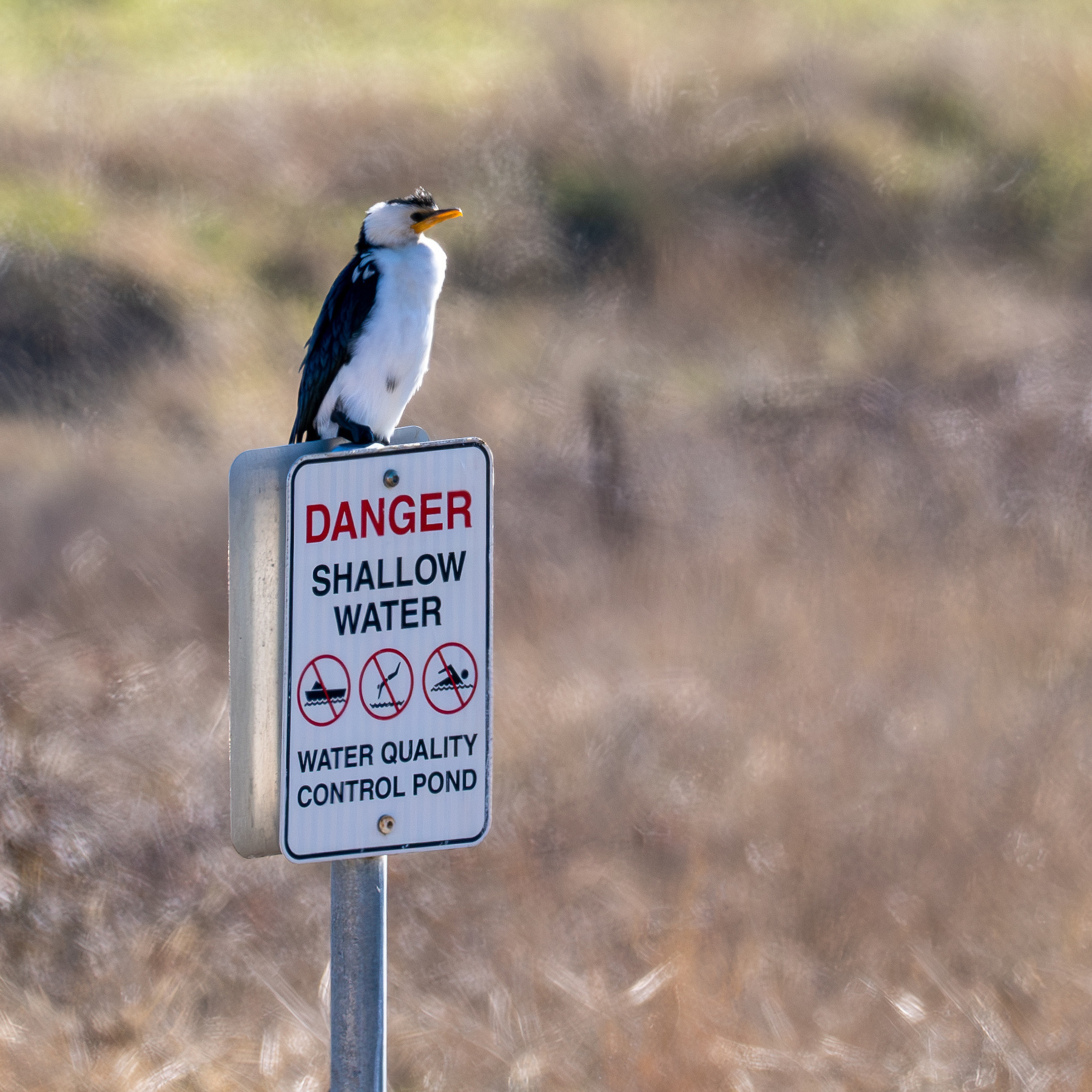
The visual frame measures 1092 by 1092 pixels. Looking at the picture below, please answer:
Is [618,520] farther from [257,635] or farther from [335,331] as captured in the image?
[257,635]

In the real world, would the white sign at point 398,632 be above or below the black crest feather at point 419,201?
below

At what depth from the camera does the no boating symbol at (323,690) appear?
2.11 metres

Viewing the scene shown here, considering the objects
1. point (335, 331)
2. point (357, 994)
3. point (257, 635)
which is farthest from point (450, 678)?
point (335, 331)

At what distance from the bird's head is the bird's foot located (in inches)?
24.2

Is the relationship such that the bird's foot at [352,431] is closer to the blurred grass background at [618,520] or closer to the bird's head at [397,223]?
the bird's head at [397,223]

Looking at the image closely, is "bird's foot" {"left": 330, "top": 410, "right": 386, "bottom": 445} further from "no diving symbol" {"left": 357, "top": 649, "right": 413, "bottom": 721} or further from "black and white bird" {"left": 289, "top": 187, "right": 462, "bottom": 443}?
"no diving symbol" {"left": 357, "top": 649, "right": 413, "bottom": 721}

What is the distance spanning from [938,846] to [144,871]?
293 cm

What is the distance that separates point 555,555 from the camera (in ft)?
22.4

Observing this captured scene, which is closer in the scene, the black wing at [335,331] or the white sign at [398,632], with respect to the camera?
the white sign at [398,632]

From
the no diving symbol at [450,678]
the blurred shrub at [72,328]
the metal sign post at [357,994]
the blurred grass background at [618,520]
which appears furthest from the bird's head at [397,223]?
the blurred shrub at [72,328]

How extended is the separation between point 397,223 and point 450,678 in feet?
8.48

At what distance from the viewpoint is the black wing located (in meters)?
4.03

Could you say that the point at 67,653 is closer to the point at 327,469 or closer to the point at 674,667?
the point at 674,667

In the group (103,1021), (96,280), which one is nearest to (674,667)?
(103,1021)
